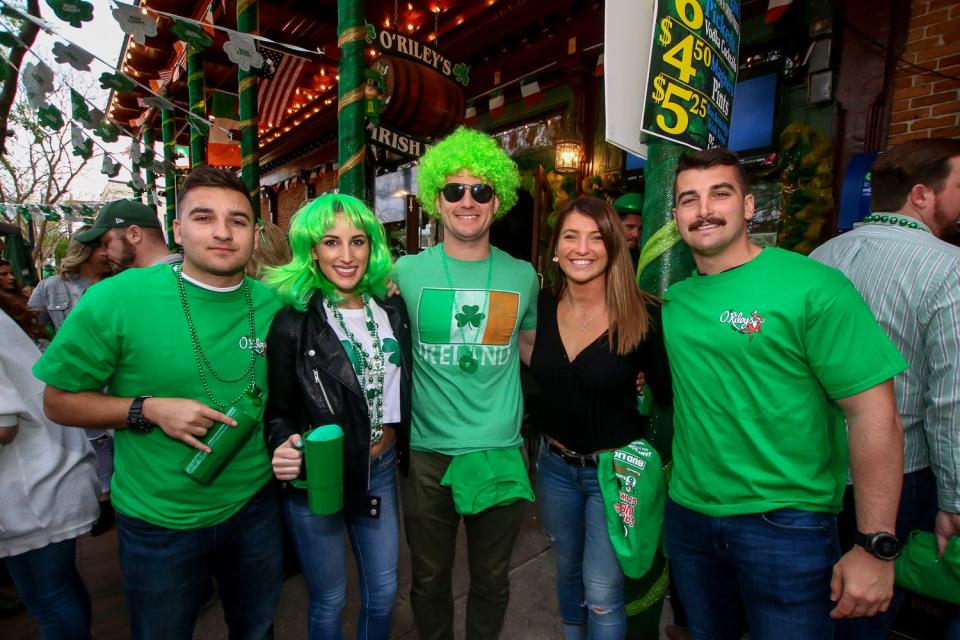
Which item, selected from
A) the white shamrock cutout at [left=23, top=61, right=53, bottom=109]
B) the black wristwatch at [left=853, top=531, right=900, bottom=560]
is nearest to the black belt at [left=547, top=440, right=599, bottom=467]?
the black wristwatch at [left=853, top=531, right=900, bottom=560]

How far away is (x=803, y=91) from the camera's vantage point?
4.90 m

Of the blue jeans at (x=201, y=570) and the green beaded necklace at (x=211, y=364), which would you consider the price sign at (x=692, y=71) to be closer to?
the green beaded necklace at (x=211, y=364)

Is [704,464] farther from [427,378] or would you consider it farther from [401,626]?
[401,626]

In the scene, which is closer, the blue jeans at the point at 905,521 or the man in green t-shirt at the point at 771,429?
the man in green t-shirt at the point at 771,429

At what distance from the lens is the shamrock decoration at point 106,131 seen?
5.12 m

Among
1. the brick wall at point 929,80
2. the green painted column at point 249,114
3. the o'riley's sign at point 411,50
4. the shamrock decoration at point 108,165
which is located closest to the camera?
the o'riley's sign at point 411,50

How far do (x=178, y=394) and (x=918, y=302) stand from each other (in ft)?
8.72

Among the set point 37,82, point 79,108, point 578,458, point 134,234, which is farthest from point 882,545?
point 79,108

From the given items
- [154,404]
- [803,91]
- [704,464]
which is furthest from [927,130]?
[154,404]

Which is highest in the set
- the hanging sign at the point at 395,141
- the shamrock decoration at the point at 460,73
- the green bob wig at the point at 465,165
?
the shamrock decoration at the point at 460,73

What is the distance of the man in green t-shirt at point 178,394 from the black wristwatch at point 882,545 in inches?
75.8

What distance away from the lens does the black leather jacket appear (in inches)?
69.7

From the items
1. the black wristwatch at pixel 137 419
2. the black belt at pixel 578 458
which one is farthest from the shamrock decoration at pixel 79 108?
the black belt at pixel 578 458

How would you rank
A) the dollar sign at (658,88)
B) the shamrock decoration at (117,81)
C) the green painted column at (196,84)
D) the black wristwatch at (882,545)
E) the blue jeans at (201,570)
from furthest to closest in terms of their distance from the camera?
the green painted column at (196,84) → the shamrock decoration at (117,81) → the dollar sign at (658,88) → the blue jeans at (201,570) → the black wristwatch at (882,545)
